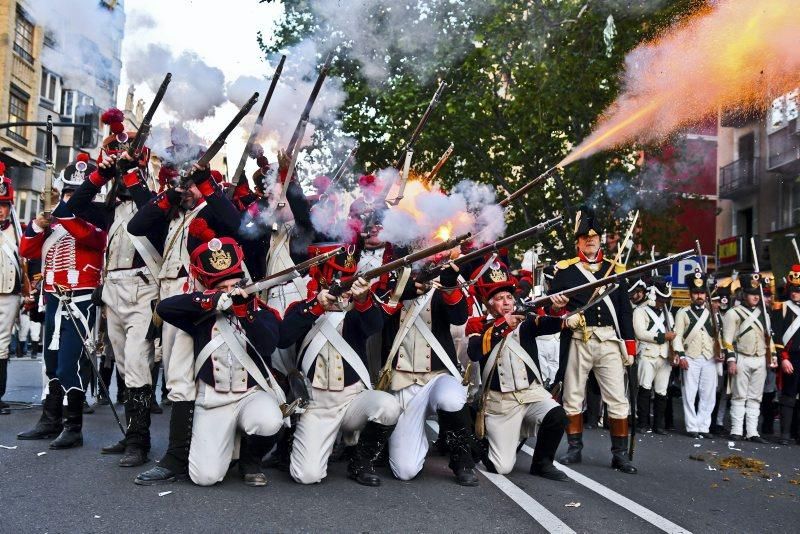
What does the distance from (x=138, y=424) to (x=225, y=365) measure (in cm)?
100

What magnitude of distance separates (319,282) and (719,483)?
3.77m

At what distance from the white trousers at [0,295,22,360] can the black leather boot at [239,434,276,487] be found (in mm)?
3685

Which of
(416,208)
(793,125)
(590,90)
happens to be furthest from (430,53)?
(793,125)

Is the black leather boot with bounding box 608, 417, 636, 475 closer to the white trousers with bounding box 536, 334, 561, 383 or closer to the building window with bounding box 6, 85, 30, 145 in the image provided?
→ the white trousers with bounding box 536, 334, 561, 383

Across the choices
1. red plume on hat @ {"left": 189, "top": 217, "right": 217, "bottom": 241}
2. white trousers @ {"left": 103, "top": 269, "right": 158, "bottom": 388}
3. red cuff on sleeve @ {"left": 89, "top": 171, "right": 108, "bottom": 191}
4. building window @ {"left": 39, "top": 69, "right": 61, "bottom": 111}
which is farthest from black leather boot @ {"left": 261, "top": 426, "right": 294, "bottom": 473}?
building window @ {"left": 39, "top": 69, "right": 61, "bottom": 111}

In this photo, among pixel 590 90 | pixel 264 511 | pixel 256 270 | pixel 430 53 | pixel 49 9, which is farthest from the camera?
pixel 590 90

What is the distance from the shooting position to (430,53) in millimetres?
14000

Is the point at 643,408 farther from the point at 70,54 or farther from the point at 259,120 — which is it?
the point at 70,54

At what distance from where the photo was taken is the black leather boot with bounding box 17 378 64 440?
7.07 m

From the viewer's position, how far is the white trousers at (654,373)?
1126cm

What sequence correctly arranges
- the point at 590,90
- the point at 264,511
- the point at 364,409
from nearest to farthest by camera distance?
the point at 264,511 → the point at 364,409 → the point at 590,90

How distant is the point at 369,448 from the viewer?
20.3ft

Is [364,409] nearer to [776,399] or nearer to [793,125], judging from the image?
[776,399]

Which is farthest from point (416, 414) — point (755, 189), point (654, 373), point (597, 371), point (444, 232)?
point (755, 189)
